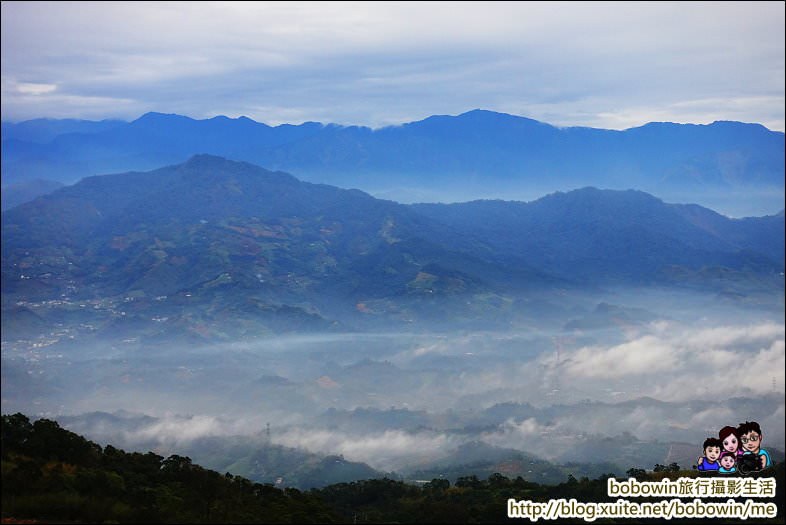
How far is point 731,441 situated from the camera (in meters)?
37.7

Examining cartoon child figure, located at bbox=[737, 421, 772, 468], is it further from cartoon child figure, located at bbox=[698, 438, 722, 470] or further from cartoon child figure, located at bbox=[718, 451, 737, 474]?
cartoon child figure, located at bbox=[698, 438, 722, 470]

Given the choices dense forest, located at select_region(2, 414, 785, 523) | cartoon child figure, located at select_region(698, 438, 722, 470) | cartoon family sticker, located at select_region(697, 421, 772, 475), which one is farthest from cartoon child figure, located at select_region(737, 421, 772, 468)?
dense forest, located at select_region(2, 414, 785, 523)

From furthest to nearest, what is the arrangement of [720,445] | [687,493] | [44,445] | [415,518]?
1. [415,518]
2. [44,445]
3. [687,493]
4. [720,445]

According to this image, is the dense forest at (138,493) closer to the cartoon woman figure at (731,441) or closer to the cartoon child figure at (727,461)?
the cartoon child figure at (727,461)

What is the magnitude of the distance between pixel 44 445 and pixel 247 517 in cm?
1471

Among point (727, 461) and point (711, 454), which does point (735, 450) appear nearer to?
point (727, 461)

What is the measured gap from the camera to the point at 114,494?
39156 mm

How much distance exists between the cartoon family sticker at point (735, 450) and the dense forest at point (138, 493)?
776cm

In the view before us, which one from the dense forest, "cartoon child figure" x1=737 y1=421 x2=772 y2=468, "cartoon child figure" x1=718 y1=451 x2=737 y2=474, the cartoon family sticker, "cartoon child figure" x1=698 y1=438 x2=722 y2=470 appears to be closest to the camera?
the dense forest

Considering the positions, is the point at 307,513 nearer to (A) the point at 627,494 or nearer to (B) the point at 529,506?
(B) the point at 529,506

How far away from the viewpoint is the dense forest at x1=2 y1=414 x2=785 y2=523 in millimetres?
33781

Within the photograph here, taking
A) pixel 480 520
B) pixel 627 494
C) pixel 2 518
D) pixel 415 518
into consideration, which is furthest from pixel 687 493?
pixel 2 518

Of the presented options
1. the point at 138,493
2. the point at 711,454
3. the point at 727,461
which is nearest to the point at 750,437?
the point at 727,461

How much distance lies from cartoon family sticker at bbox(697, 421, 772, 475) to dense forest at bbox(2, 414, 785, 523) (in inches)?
305
